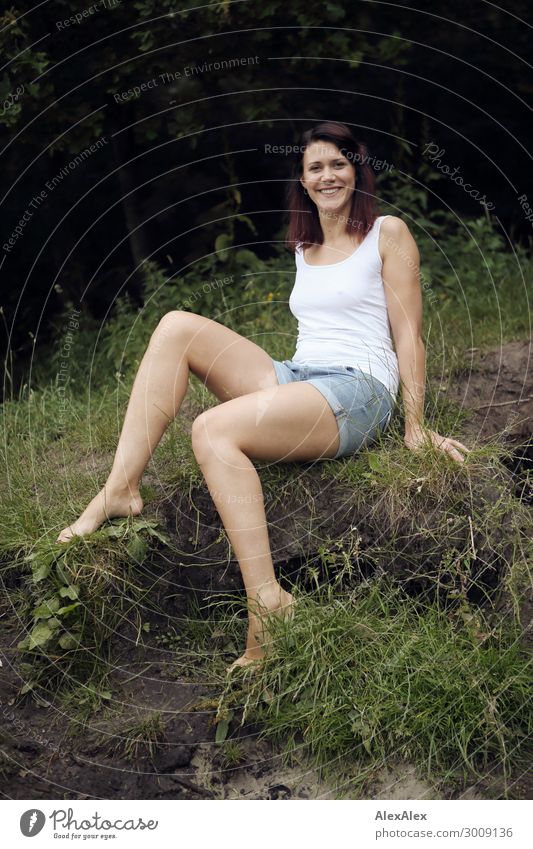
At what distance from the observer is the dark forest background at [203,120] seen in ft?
15.6

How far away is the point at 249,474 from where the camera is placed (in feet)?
9.71

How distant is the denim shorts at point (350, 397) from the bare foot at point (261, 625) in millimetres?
553

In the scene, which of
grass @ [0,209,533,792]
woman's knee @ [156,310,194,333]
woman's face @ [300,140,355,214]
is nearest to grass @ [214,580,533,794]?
grass @ [0,209,533,792]

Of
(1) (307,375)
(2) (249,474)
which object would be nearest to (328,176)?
(1) (307,375)

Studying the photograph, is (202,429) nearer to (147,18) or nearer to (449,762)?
(449,762)

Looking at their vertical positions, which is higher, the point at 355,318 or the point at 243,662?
the point at 355,318

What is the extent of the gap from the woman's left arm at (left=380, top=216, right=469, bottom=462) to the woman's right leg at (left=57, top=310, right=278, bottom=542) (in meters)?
0.59

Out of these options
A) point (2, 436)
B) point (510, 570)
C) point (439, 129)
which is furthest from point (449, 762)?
point (439, 129)

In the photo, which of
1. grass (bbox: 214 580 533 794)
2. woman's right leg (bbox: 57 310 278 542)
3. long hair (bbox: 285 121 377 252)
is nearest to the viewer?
grass (bbox: 214 580 533 794)

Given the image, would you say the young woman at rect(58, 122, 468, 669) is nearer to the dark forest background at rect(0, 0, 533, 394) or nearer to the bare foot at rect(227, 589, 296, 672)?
the bare foot at rect(227, 589, 296, 672)

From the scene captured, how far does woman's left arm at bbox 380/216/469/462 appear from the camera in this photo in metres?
3.22

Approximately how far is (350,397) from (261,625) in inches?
30.0

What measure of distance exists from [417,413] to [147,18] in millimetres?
2612
